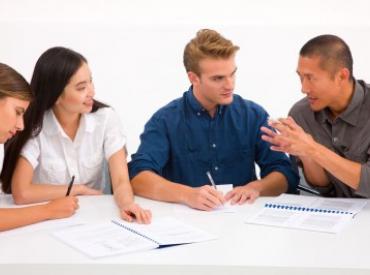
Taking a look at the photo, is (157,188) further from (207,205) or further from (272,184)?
(272,184)

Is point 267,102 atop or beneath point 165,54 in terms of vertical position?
beneath

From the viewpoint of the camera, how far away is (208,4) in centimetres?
393

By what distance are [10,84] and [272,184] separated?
108cm

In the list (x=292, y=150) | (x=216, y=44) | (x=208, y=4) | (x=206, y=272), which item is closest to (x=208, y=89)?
(x=216, y=44)

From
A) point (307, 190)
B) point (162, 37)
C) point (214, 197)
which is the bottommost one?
point (307, 190)

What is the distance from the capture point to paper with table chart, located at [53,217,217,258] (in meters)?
1.49

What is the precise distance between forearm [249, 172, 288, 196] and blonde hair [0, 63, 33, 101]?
0.92m

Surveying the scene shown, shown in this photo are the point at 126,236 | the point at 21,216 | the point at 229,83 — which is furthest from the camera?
the point at 229,83

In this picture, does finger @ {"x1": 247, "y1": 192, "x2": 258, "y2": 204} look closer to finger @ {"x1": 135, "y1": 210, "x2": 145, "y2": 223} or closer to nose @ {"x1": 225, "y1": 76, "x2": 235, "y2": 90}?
finger @ {"x1": 135, "y1": 210, "x2": 145, "y2": 223}

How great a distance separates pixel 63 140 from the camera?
7.55 ft

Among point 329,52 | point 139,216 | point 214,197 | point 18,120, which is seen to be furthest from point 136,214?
point 329,52

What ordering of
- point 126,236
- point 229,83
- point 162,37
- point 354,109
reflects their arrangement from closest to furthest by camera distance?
point 126,236 → point 354,109 → point 229,83 → point 162,37

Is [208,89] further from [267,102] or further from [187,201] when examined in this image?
[267,102]

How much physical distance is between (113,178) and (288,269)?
985 millimetres
